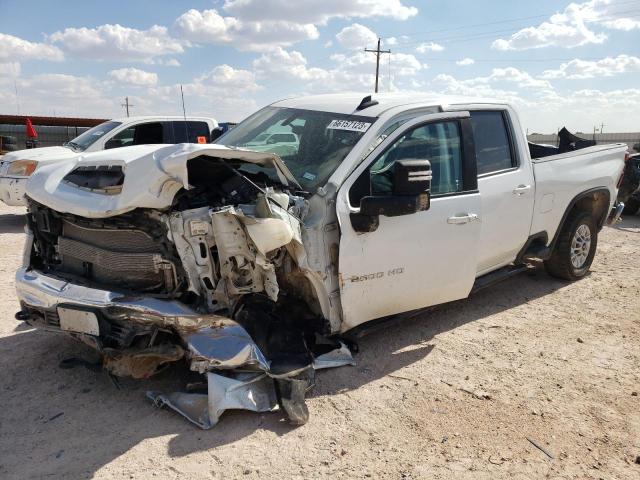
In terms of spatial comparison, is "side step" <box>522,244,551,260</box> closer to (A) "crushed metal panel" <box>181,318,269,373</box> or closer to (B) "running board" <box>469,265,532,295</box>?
(B) "running board" <box>469,265,532,295</box>

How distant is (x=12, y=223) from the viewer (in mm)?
9883

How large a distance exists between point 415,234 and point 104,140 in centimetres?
763

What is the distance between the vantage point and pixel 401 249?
13.2 ft

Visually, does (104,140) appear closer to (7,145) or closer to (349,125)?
(349,125)

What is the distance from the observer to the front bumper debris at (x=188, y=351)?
3348 millimetres

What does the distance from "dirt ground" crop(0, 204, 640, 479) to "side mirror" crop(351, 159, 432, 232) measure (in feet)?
3.72

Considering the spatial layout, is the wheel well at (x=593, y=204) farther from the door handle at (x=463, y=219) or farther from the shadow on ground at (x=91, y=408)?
the shadow on ground at (x=91, y=408)

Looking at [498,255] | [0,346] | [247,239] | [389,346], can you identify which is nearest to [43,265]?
[0,346]

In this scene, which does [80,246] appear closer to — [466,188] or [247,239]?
[247,239]

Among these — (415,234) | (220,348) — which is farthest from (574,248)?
(220,348)

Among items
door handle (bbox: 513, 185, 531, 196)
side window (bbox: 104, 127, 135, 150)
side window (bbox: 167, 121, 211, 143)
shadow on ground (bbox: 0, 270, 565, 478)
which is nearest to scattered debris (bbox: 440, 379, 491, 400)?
shadow on ground (bbox: 0, 270, 565, 478)

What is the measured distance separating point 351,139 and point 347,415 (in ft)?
6.34

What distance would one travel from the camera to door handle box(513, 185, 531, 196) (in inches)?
196

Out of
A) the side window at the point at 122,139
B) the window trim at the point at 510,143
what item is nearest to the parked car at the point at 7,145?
the side window at the point at 122,139
